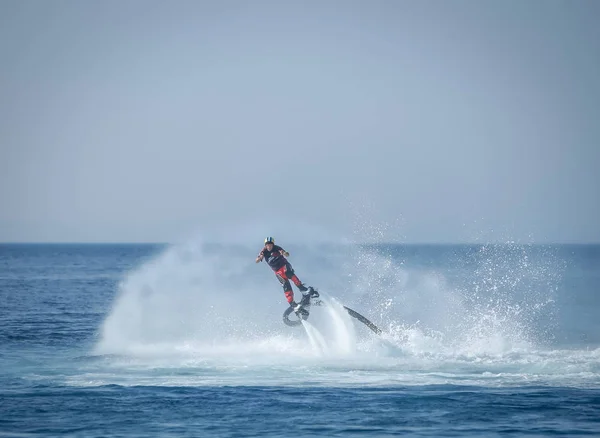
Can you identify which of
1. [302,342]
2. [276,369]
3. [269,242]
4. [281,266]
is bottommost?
[276,369]

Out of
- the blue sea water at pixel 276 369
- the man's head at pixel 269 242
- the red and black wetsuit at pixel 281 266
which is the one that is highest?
the man's head at pixel 269 242

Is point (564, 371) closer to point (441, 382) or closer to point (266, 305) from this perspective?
point (441, 382)

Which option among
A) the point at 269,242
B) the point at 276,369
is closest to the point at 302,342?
the point at 276,369

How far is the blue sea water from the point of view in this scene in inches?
741

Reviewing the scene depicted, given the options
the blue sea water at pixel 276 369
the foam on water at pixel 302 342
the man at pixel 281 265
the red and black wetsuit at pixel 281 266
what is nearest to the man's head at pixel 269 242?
the man at pixel 281 265

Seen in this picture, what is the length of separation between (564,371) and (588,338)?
1048 centimetres

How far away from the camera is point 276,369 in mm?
24562

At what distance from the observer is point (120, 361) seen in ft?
86.2

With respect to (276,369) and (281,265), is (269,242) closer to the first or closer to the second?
(281,265)

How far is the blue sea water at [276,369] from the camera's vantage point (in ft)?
61.7

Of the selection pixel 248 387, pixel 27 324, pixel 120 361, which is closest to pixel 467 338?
pixel 248 387

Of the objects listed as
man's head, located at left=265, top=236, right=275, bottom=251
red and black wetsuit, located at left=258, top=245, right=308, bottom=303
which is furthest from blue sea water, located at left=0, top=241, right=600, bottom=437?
man's head, located at left=265, top=236, right=275, bottom=251

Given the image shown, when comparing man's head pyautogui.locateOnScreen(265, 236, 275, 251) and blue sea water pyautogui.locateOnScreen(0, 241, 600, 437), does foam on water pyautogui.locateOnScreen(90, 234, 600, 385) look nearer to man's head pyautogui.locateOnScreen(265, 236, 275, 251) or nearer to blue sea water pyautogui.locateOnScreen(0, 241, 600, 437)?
blue sea water pyautogui.locateOnScreen(0, 241, 600, 437)

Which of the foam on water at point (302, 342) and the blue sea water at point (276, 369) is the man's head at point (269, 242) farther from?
the blue sea water at point (276, 369)
